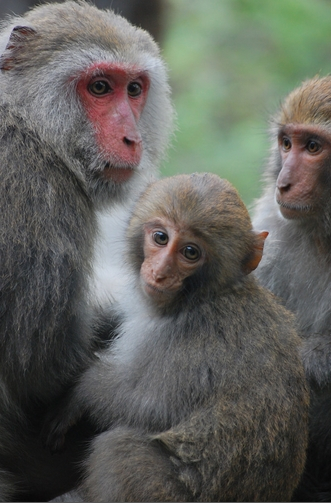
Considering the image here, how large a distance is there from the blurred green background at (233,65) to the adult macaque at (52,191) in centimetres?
500

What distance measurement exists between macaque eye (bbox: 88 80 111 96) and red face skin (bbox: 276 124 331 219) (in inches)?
45.0

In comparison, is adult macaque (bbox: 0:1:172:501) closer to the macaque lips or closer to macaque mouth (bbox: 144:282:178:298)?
the macaque lips

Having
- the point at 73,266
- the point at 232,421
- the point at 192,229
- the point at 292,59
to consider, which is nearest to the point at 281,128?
the point at 192,229

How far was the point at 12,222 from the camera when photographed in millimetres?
4324

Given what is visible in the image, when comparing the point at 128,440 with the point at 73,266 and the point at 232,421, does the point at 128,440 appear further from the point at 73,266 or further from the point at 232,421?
the point at 73,266

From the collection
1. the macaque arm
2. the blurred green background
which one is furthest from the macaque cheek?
the blurred green background

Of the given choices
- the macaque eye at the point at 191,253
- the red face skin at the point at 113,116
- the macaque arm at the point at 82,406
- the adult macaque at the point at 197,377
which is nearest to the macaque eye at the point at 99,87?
the red face skin at the point at 113,116

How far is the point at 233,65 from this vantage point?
12.4 metres

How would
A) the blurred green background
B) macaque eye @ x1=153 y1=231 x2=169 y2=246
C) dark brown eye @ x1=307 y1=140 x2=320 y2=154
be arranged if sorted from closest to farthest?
macaque eye @ x1=153 y1=231 x2=169 y2=246 < dark brown eye @ x1=307 y1=140 x2=320 y2=154 < the blurred green background

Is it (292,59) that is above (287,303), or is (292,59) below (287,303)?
above

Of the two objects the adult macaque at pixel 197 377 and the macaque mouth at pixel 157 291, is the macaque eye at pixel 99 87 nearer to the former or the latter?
the adult macaque at pixel 197 377

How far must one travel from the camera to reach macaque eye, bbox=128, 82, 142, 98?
493 cm

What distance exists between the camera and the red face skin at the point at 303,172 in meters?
4.96

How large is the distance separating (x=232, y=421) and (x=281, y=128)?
2.04m
